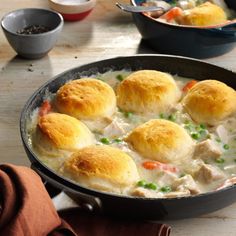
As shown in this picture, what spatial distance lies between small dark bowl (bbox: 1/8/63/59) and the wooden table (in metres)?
0.06

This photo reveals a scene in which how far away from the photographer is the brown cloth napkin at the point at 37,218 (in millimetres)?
1313

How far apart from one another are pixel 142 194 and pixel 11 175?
1.09ft

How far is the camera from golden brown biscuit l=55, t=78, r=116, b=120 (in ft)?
5.82

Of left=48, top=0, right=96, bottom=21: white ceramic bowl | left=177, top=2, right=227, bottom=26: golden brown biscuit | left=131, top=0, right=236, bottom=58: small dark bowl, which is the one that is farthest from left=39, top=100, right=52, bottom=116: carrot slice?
left=48, top=0, right=96, bottom=21: white ceramic bowl

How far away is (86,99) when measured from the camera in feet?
5.87

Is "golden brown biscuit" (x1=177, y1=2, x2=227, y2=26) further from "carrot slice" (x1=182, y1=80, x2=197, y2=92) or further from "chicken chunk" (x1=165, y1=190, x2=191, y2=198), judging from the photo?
"chicken chunk" (x1=165, y1=190, x2=191, y2=198)

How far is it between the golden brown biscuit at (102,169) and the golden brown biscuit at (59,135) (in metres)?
0.07

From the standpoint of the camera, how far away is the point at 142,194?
4.82 ft

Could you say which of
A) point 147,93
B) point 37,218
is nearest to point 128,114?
point 147,93

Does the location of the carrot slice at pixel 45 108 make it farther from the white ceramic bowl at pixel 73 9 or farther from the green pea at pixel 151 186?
the white ceramic bowl at pixel 73 9

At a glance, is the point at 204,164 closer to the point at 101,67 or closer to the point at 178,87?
the point at 178,87

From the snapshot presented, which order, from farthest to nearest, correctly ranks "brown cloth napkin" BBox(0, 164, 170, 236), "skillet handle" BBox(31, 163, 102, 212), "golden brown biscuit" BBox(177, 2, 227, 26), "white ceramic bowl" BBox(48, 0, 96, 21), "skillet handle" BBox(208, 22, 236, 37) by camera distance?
1. "white ceramic bowl" BBox(48, 0, 96, 21)
2. "golden brown biscuit" BBox(177, 2, 227, 26)
3. "skillet handle" BBox(208, 22, 236, 37)
4. "skillet handle" BBox(31, 163, 102, 212)
5. "brown cloth napkin" BBox(0, 164, 170, 236)

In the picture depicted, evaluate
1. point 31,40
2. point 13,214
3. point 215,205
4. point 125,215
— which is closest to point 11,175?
point 13,214

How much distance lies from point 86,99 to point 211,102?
39 centimetres
